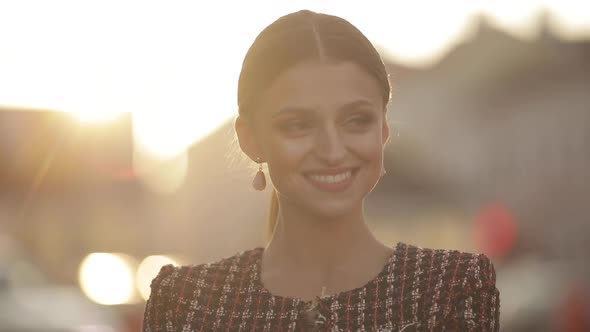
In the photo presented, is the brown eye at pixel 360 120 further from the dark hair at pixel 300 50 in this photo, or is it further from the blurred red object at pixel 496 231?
the blurred red object at pixel 496 231

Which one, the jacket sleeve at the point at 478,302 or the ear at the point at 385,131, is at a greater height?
the ear at the point at 385,131

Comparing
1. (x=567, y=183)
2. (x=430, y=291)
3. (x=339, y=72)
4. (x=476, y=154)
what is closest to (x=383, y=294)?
(x=430, y=291)

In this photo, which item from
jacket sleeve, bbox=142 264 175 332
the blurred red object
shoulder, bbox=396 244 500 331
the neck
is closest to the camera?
shoulder, bbox=396 244 500 331

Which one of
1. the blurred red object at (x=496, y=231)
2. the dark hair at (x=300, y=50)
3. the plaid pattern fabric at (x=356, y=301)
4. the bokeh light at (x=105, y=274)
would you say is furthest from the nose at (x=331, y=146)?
the blurred red object at (x=496, y=231)

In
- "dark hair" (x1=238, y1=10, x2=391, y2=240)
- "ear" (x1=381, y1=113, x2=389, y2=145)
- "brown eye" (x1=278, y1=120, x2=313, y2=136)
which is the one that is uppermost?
A: "dark hair" (x1=238, y1=10, x2=391, y2=240)

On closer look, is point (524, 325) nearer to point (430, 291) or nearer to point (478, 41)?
point (430, 291)

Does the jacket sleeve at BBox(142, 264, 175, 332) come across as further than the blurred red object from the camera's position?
No

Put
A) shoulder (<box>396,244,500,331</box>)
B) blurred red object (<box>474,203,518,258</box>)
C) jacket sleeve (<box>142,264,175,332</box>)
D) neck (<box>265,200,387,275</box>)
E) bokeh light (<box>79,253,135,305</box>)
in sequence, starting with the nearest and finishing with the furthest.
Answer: shoulder (<box>396,244,500,331</box>) → neck (<box>265,200,387,275</box>) → jacket sleeve (<box>142,264,175,332</box>) → bokeh light (<box>79,253,135,305</box>) → blurred red object (<box>474,203,518,258</box>)

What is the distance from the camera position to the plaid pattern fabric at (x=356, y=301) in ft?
14.8

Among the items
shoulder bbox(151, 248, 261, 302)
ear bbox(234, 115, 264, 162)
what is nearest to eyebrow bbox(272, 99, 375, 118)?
ear bbox(234, 115, 264, 162)

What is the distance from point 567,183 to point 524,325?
3486cm

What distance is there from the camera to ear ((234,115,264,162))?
4691 millimetres

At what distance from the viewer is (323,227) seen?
462cm

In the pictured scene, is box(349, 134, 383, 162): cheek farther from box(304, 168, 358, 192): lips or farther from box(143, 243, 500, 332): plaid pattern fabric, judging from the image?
box(143, 243, 500, 332): plaid pattern fabric
